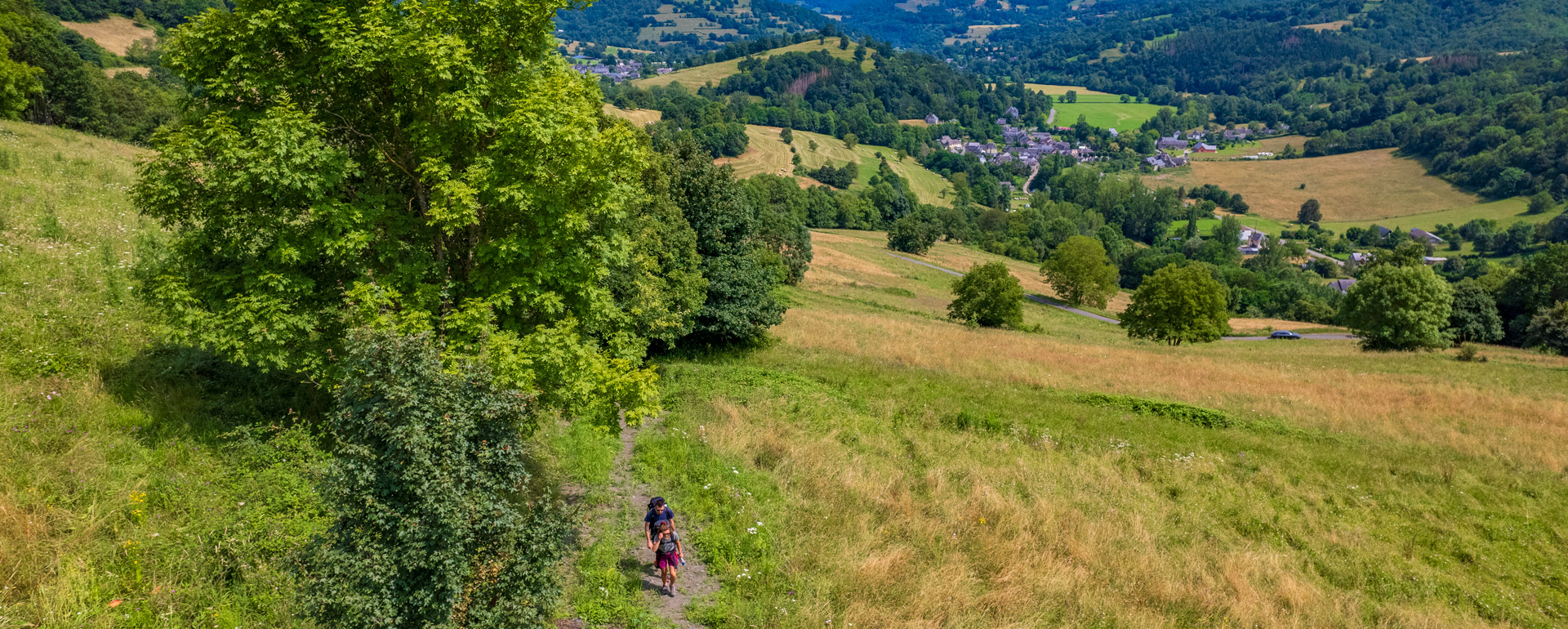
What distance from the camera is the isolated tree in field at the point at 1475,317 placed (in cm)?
6397

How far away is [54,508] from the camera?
32.4 feet

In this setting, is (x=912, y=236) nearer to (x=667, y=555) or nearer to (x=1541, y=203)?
(x=667, y=555)

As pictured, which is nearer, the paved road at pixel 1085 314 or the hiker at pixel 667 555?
the hiker at pixel 667 555

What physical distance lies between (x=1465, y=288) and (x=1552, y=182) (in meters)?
187

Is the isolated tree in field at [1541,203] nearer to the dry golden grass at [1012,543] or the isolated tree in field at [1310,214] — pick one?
the isolated tree in field at [1310,214]

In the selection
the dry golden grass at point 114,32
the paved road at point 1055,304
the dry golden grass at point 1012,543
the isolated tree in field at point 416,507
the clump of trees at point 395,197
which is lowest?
the paved road at point 1055,304

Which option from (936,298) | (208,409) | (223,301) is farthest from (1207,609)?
(936,298)

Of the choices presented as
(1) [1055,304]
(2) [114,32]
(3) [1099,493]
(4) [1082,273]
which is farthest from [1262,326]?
(2) [114,32]

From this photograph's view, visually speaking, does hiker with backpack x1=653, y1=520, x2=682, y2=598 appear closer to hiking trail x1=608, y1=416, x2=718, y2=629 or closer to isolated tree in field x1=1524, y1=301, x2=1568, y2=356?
hiking trail x1=608, y1=416, x2=718, y2=629

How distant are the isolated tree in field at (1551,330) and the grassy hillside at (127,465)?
80.7 meters

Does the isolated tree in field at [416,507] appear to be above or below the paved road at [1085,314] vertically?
above

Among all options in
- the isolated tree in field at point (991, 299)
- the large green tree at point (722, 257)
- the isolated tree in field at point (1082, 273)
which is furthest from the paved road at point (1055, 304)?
the large green tree at point (722, 257)

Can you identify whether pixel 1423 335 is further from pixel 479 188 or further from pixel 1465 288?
pixel 479 188

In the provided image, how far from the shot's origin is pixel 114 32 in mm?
122000
